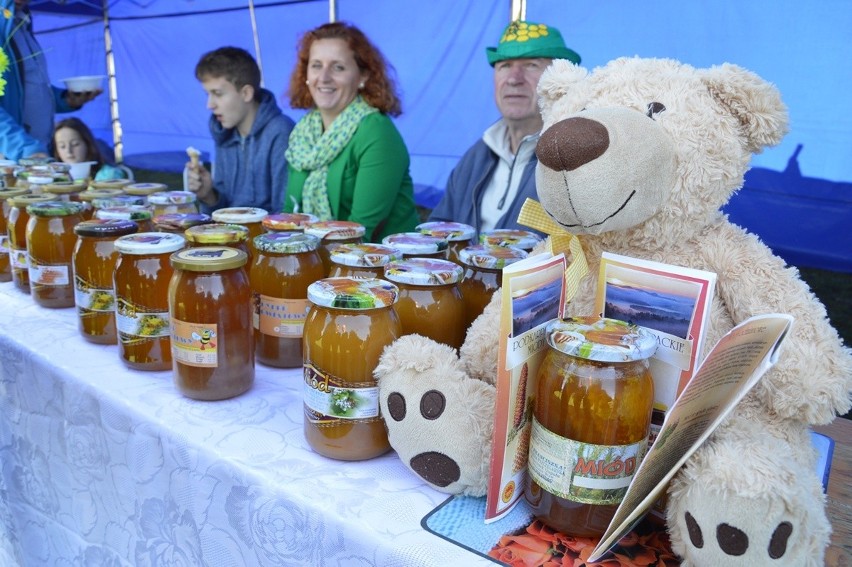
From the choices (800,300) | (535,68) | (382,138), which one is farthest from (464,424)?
(382,138)

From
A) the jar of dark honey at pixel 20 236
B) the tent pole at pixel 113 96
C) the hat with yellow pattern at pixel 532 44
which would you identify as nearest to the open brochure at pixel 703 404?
the jar of dark honey at pixel 20 236

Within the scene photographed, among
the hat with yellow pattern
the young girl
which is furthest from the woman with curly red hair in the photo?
the young girl

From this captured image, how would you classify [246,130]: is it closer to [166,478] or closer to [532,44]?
[532,44]

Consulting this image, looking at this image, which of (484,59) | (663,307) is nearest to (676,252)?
(663,307)

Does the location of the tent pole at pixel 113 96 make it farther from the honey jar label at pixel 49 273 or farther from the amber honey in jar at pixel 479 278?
the amber honey in jar at pixel 479 278

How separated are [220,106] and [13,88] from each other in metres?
1.15

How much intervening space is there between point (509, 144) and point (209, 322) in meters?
1.41

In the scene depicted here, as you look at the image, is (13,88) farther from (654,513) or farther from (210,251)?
(654,513)

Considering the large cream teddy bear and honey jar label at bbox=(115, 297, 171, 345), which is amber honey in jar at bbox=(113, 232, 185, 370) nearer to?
honey jar label at bbox=(115, 297, 171, 345)

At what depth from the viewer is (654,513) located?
2.35 feet

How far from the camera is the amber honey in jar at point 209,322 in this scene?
3.05 ft

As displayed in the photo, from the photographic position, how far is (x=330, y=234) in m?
1.19

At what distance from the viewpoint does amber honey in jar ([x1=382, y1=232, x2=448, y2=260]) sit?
3.55 feet

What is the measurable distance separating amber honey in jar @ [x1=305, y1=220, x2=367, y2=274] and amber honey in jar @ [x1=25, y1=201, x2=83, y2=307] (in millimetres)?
531
